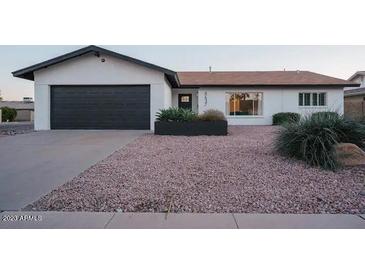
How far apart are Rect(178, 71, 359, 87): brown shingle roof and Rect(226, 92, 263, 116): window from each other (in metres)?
0.92

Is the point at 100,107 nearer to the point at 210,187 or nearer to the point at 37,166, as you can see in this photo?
the point at 37,166

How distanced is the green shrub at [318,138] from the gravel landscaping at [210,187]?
32cm

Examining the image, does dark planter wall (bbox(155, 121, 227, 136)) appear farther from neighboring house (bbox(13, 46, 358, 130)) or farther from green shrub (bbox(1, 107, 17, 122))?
green shrub (bbox(1, 107, 17, 122))

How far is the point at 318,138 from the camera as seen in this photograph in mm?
7879

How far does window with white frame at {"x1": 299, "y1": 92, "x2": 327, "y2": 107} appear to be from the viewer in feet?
76.2

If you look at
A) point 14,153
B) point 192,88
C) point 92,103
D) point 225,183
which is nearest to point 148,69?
point 92,103

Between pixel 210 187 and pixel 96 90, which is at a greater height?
pixel 96 90

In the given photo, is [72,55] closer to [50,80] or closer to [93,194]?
[50,80]

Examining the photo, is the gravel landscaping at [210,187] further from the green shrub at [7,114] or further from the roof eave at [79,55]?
the green shrub at [7,114]

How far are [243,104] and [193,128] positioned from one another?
9.27m

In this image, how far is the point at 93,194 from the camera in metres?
5.50

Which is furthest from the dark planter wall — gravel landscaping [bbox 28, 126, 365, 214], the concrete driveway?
gravel landscaping [bbox 28, 126, 365, 214]

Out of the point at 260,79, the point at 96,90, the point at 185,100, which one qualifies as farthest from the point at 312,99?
the point at 96,90
